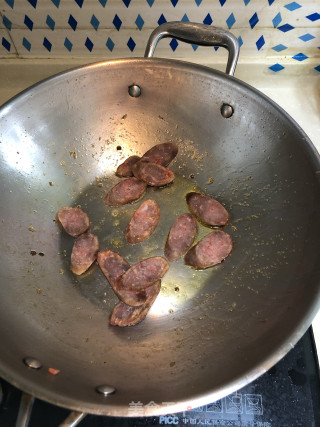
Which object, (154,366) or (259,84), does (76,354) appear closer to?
Answer: (154,366)

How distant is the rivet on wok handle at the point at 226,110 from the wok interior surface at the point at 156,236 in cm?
1

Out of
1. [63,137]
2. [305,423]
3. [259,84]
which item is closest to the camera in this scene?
[305,423]

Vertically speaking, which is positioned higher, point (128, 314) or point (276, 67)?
point (276, 67)

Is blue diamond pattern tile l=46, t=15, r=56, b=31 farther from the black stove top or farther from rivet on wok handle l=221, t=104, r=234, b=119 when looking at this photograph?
the black stove top

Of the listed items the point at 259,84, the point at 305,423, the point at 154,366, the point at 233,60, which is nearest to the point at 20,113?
the point at 233,60

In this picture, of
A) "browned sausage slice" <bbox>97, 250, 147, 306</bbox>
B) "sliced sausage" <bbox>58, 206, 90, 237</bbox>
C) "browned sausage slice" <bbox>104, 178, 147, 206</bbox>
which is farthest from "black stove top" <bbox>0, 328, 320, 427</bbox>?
"browned sausage slice" <bbox>104, 178, 147, 206</bbox>

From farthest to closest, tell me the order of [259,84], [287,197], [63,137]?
[259,84], [63,137], [287,197]

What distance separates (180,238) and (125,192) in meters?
0.18

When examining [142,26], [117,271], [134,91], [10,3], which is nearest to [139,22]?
[142,26]

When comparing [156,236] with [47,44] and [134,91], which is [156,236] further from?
[47,44]

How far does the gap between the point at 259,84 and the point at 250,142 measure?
378 mm

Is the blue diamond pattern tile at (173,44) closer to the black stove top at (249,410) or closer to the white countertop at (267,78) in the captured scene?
the white countertop at (267,78)

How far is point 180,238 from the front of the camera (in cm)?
86

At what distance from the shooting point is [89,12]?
3.27 ft
